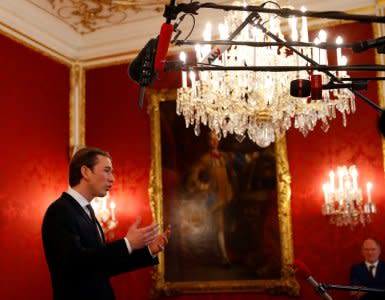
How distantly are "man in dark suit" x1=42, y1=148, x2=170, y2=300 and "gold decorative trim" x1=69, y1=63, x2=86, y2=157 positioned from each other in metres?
4.73

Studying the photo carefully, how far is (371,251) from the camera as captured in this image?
5.96 metres

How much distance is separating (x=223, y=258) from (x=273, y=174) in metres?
1.21

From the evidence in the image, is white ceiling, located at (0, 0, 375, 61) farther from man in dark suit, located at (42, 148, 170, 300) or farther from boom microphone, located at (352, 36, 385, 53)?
boom microphone, located at (352, 36, 385, 53)


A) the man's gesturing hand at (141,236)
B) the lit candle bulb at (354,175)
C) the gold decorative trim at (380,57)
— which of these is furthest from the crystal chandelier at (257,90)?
the man's gesturing hand at (141,236)

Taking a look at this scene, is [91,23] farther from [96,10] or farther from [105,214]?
[105,214]

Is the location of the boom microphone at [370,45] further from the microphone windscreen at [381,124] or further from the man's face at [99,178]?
the man's face at [99,178]

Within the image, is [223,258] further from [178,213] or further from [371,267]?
[371,267]

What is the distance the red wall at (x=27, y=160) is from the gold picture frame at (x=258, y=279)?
132 centimetres

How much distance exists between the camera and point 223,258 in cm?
685

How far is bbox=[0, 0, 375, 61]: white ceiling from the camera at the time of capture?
6.88 metres

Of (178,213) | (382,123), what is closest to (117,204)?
(178,213)

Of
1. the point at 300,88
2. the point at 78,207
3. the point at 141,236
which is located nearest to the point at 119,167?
the point at 78,207

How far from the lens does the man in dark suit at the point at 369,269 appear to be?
589 cm

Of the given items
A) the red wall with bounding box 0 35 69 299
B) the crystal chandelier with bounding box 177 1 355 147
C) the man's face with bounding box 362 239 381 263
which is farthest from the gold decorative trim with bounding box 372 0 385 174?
the red wall with bounding box 0 35 69 299
